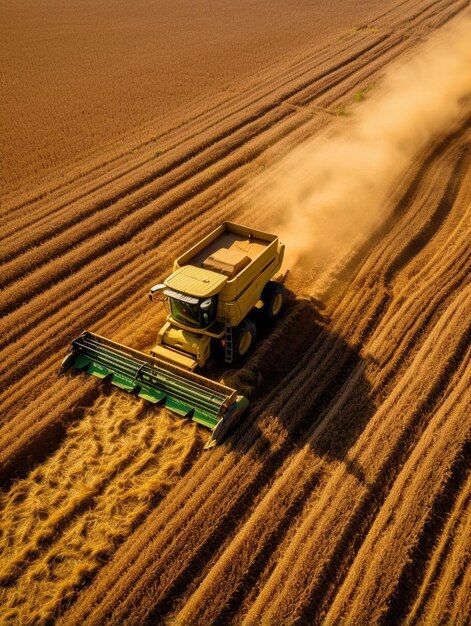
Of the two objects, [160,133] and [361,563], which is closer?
[361,563]

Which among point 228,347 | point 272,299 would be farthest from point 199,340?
point 272,299

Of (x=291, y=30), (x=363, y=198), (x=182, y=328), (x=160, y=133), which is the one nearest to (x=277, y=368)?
(x=182, y=328)

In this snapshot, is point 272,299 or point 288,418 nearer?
point 288,418

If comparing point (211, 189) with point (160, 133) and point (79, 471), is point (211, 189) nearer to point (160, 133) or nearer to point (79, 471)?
point (160, 133)

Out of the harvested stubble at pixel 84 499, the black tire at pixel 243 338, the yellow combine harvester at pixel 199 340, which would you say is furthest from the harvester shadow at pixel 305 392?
the harvested stubble at pixel 84 499

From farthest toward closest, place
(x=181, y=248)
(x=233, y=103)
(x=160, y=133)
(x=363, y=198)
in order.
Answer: (x=233, y=103)
(x=160, y=133)
(x=363, y=198)
(x=181, y=248)

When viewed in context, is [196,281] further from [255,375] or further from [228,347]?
[255,375]

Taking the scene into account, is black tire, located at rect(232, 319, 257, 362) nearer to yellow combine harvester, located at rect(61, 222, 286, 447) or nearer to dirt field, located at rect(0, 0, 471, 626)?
yellow combine harvester, located at rect(61, 222, 286, 447)
